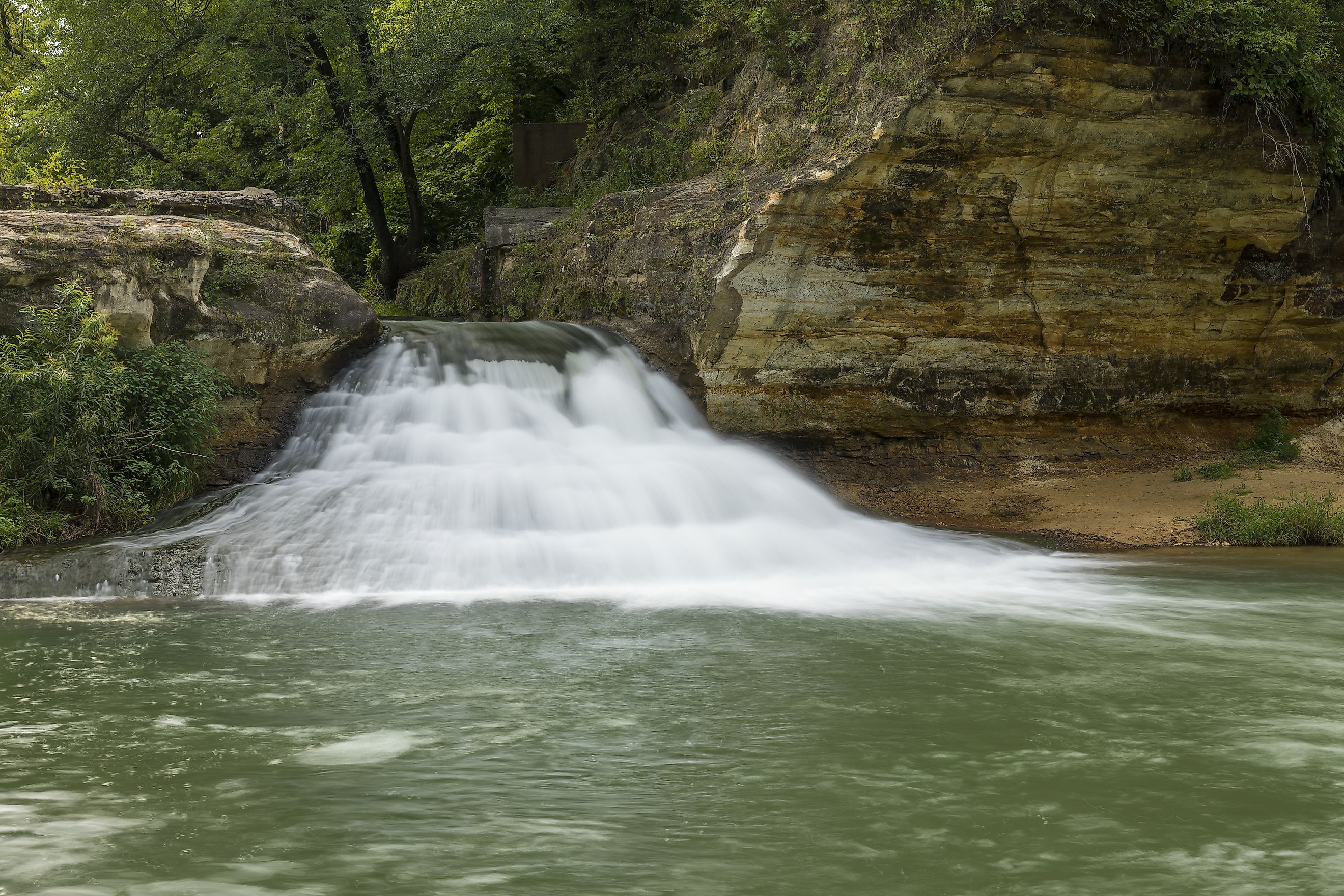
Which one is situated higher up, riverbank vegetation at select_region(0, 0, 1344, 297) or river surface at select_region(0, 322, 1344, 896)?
riverbank vegetation at select_region(0, 0, 1344, 297)

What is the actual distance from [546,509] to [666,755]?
5941 millimetres

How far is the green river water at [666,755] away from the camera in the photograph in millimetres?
3473

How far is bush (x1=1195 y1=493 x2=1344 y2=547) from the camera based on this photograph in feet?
36.8

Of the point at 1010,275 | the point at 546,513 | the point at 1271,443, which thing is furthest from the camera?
the point at 1271,443

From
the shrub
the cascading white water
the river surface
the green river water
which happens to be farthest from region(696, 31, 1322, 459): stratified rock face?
the green river water

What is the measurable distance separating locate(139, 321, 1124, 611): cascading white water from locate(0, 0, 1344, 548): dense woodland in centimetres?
141

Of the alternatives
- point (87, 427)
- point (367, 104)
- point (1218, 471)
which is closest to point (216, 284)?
point (87, 427)

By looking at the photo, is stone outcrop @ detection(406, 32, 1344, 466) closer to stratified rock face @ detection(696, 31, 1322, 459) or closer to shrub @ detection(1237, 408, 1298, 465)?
stratified rock face @ detection(696, 31, 1322, 459)

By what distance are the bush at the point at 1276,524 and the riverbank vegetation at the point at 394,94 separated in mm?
3974

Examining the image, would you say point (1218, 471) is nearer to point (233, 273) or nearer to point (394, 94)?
point (233, 273)

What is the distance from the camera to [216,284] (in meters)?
11.7

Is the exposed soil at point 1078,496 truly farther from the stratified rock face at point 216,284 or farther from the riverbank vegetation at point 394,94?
the stratified rock face at point 216,284

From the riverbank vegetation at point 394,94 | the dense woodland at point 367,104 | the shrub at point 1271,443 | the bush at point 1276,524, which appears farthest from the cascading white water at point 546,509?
the shrub at point 1271,443

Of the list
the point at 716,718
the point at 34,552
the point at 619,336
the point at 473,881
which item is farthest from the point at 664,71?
the point at 473,881
